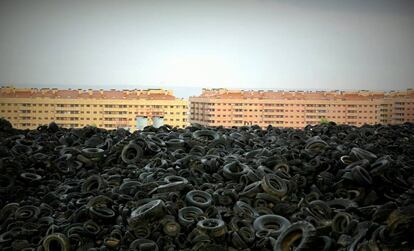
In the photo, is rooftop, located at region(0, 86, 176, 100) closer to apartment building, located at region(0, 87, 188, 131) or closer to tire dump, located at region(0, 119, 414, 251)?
apartment building, located at region(0, 87, 188, 131)

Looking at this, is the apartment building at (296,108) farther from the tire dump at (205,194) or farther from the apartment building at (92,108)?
the tire dump at (205,194)

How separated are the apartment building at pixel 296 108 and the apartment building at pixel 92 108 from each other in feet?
1.96

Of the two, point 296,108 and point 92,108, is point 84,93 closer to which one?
point 92,108

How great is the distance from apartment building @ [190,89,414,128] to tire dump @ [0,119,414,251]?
3234 millimetres

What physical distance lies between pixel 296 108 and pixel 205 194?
6126mm

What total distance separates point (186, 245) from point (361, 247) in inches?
53.2

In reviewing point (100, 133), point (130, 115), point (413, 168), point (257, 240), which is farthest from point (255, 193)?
point (130, 115)

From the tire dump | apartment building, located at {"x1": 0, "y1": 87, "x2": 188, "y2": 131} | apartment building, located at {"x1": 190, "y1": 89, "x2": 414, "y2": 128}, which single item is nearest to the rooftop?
apartment building, located at {"x1": 0, "y1": 87, "x2": 188, "y2": 131}

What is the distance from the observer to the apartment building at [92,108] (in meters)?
9.89

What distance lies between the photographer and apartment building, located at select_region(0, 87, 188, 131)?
989 centimetres

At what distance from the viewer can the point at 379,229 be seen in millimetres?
3627

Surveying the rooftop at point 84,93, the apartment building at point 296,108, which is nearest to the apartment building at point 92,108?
the rooftop at point 84,93

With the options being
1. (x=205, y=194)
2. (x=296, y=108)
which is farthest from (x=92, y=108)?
(x=205, y=194)

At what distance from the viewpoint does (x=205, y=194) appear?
4.69 m
